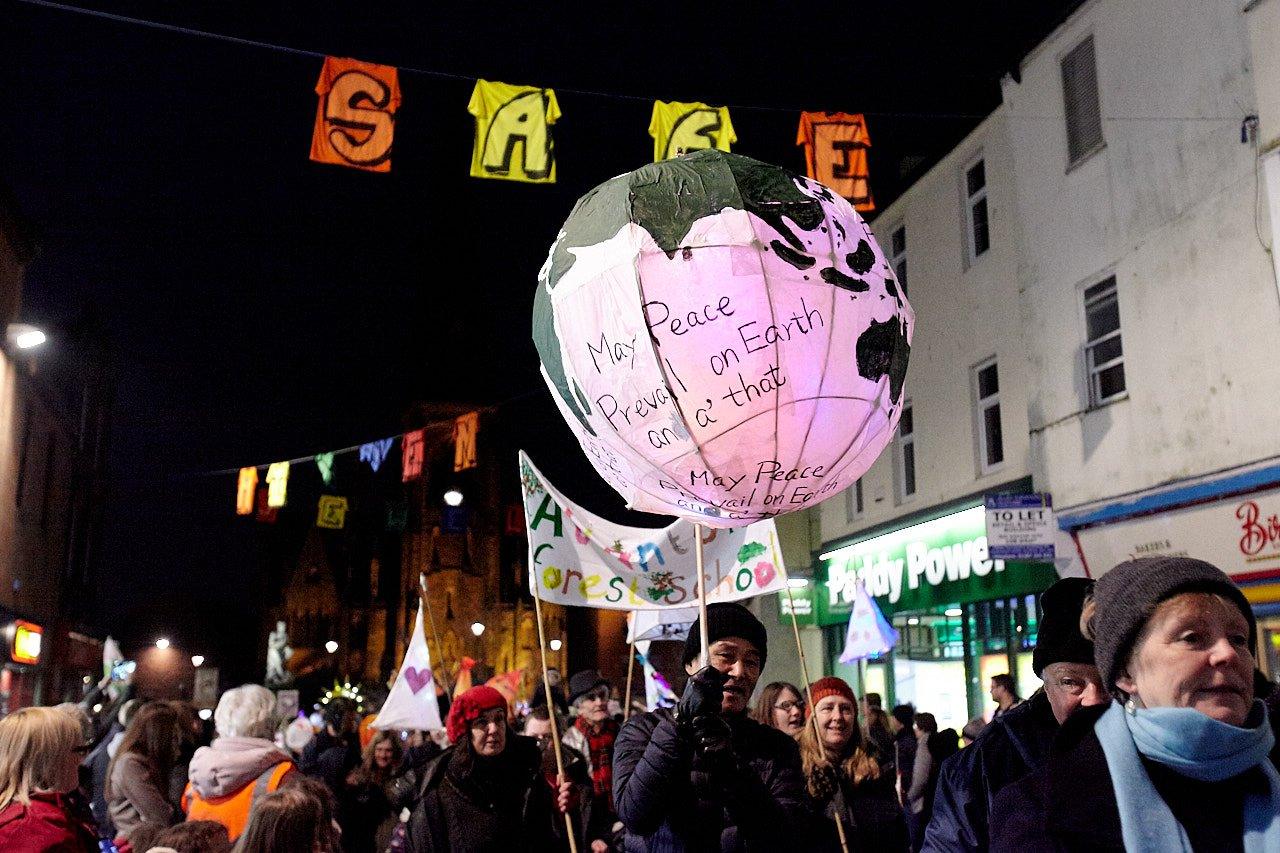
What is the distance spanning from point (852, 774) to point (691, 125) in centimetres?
695

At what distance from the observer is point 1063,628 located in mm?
3637

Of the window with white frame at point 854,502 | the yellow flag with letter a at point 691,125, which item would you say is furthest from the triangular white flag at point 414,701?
the window with white frame at point 854,502

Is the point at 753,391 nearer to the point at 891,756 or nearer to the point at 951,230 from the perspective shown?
the point at 891,756

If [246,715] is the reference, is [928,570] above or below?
above

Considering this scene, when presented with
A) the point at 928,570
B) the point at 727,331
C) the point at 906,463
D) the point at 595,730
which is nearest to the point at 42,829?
the point at 727,331

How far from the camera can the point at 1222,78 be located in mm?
11844

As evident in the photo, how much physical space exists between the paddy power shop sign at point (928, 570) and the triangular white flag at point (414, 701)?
7.95m

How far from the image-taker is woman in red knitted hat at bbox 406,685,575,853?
5.59m

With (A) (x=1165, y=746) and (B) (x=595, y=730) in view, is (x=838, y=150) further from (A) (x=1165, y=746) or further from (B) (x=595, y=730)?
(A) (x=1165, y=746)

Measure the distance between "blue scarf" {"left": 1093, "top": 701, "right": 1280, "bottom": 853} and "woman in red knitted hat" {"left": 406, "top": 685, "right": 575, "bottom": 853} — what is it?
163 inches

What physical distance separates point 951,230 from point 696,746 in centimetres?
1510

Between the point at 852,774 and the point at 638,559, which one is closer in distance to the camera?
the point at 852,774

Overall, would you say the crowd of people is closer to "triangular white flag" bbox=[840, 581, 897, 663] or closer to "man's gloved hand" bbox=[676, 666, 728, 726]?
"man's gloved hand" bbox=[676, 666, 728, 726]

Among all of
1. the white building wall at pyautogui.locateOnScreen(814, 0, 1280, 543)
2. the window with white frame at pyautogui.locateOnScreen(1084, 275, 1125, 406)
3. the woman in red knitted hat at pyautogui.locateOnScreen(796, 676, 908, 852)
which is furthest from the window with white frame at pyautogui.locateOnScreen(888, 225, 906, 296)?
the woman in red knitted hat at pyautogui.locateOnScreen(796, 676, 908, 852)
